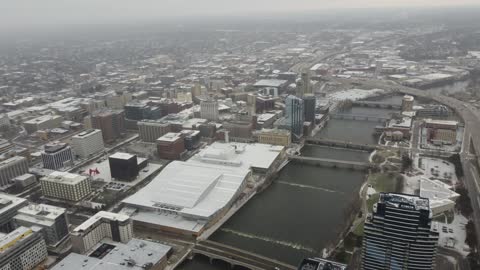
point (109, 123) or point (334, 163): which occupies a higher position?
point (109, 123)

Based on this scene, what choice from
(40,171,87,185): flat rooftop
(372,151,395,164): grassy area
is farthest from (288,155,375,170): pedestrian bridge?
(40,171,87,185): flat rooftop

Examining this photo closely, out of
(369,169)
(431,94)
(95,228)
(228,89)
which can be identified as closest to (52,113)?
(228,89)

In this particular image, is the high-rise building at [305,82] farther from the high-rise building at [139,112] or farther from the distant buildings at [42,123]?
the distant buildings at [42,123]

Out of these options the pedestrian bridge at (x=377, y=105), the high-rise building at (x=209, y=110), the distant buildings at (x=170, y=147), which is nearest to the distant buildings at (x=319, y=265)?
the distant buildings at (x=170, y=147)

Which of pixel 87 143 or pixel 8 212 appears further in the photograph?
pixel 87 143

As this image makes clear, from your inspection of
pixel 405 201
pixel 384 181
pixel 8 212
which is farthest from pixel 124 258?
pixel 384 181

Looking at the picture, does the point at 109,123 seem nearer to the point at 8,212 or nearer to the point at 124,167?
the point at 124,167
